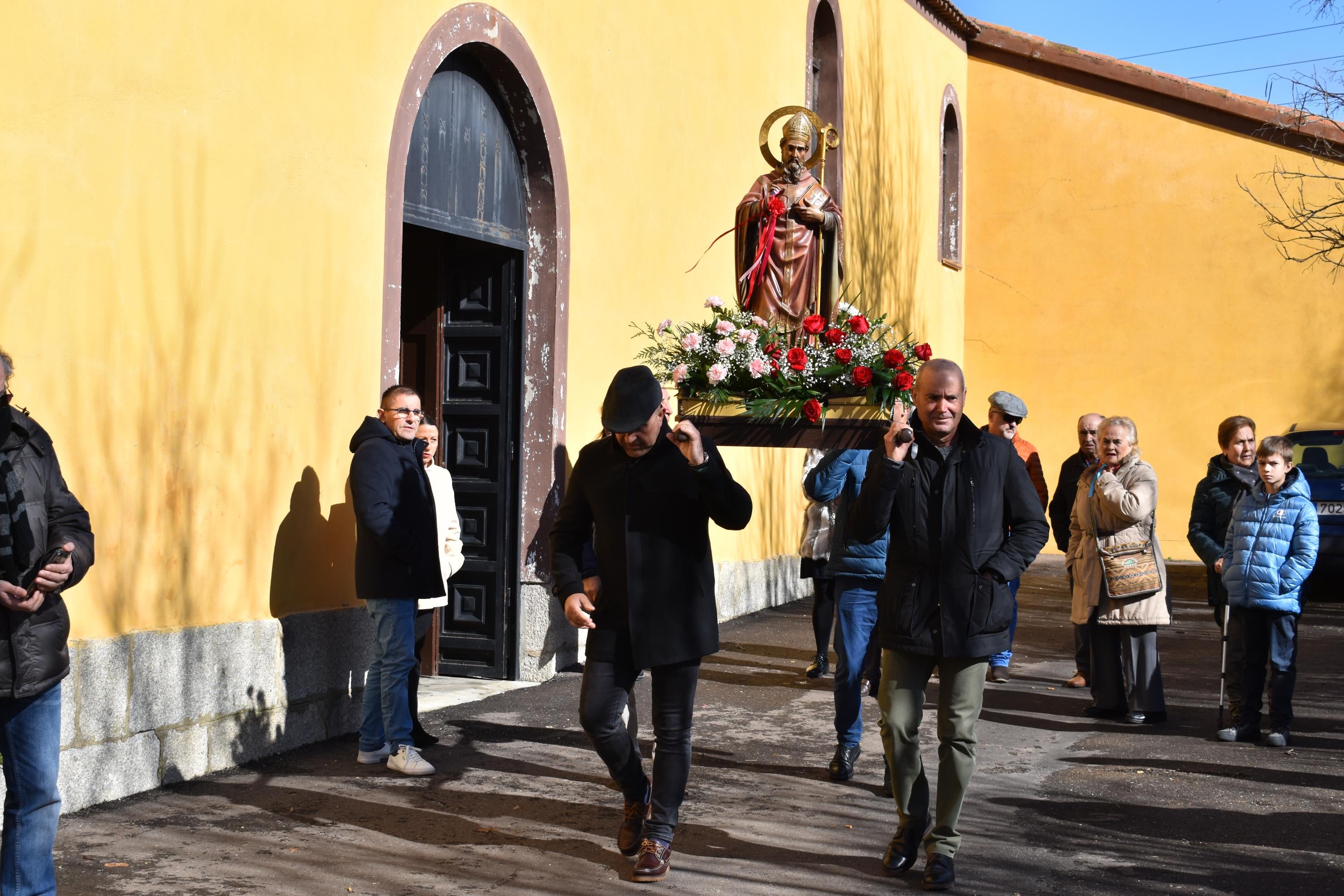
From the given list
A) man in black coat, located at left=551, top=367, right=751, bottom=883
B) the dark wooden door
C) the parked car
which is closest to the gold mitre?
the dark wooden door

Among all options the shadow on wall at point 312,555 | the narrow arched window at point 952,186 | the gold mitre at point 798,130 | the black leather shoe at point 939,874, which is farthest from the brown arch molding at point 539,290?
the narrow arched window at point 952,186

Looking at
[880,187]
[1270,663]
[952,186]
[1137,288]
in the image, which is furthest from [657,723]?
[952,186]

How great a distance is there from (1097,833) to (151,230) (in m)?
4.75

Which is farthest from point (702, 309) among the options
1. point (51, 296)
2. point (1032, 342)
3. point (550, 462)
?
point (1032, 342)

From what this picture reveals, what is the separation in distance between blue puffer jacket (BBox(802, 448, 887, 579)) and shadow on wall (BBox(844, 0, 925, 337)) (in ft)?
29.8

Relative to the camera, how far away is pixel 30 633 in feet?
12.9

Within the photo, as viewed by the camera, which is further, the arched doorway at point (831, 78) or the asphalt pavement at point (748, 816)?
the arched doorway at point (831, 78)

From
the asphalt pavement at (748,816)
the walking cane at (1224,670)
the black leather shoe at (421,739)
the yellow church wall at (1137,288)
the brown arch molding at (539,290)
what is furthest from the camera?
the yellow church wall at (1137,288)

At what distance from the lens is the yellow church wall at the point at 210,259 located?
5719 millimetres

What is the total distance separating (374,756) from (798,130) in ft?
13.3

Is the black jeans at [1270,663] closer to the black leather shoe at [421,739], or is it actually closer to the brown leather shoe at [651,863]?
the brown leather shoe at [651,863]

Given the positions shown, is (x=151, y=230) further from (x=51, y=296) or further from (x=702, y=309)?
(x=702, y=309)

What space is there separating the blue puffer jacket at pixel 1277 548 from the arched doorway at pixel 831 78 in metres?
9.08

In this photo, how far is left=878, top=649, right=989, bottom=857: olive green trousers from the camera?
4.98m
